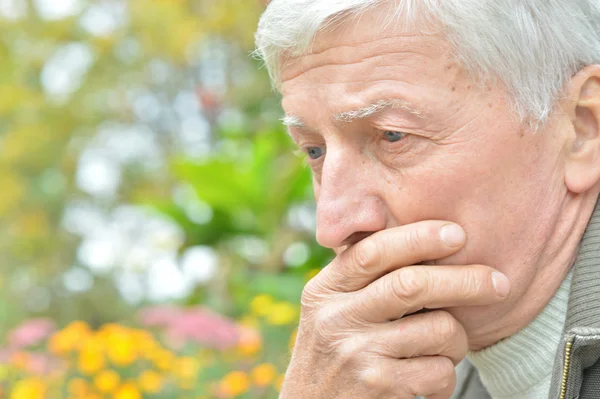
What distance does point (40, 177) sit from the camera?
12109 millimetres

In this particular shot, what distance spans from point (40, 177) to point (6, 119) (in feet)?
3.22

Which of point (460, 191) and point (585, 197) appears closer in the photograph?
point (460, 191)

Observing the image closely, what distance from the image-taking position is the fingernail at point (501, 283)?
6.86ft

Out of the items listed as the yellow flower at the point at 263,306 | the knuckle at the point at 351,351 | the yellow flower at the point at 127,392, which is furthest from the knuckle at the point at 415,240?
the yellow flower at the point at 263,306

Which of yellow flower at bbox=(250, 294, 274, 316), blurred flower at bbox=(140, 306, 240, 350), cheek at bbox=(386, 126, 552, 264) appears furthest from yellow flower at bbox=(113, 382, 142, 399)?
cheek at bbox=(386, 126, 552, 264)

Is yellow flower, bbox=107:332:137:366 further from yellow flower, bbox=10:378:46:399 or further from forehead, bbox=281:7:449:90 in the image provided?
forehead, bbox=281:7:449:90

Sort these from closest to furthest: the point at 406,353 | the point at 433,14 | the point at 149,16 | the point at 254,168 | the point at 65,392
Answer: the point at 433,14 → the point at 406,353 → the point at 65,392 → the point at 254,168 → the point at 149,16

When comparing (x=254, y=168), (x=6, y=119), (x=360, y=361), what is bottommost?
(x=360, y=361)

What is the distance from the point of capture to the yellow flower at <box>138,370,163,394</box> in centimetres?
417

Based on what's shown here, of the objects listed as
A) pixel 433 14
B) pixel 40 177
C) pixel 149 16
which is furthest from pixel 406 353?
pixel 40 177

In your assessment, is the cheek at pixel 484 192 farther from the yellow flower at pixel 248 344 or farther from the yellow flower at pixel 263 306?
the yellow flower at pixel 263 306

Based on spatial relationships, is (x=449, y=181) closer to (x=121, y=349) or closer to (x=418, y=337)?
(x=418, y=337)

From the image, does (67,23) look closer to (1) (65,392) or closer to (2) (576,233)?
(1) (65,392)

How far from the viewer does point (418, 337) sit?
2.13 m
